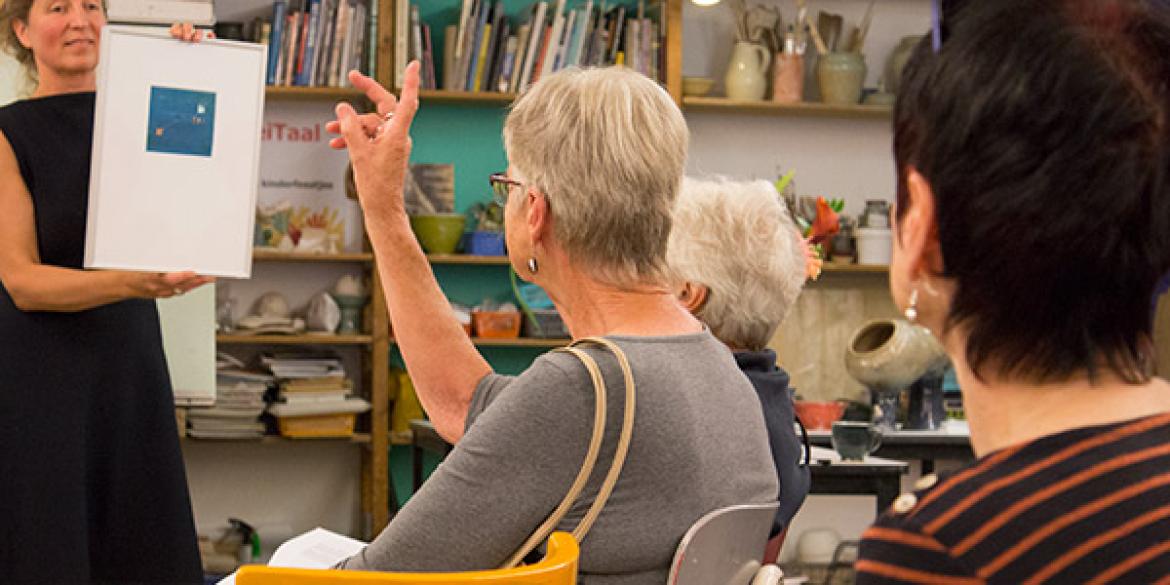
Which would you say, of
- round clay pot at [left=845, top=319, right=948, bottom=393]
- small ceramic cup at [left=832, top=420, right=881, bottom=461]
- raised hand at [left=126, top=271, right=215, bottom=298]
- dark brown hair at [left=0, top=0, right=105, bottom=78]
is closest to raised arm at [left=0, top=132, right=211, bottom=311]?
raised hand at [left=126, top=271, right=215, bottom=298]

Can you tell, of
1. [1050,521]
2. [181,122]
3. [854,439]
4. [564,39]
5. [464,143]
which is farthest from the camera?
[464,143]

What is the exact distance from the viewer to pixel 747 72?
5527mm

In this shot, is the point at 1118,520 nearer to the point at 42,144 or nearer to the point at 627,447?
the point at 627,447

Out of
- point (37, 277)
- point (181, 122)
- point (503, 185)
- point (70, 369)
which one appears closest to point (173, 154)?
point (181, 122)

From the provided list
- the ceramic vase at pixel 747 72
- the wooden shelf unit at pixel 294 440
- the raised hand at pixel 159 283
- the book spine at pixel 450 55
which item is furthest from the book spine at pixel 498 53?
the raised hand at pixel 159 283

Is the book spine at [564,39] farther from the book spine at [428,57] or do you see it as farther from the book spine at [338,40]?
the book spine at [338,40]

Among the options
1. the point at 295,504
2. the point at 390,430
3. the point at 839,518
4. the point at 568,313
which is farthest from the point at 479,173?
the point at 568,313

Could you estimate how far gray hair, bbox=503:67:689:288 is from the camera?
5.32ft

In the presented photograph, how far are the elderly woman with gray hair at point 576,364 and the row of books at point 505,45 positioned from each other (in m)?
3.52

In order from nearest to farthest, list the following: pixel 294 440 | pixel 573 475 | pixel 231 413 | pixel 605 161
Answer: pixel 573 475, pixel 605 161, pixel 231 413, pixel 294 440

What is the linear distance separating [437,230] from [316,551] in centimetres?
370

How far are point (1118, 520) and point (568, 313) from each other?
969 millimetres

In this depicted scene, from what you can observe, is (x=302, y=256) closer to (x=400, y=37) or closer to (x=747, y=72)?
(x=400, y=37)

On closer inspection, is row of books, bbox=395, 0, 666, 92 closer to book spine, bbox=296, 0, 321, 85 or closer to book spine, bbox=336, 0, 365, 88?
book spine, bbox=336, 0, 365, 88
